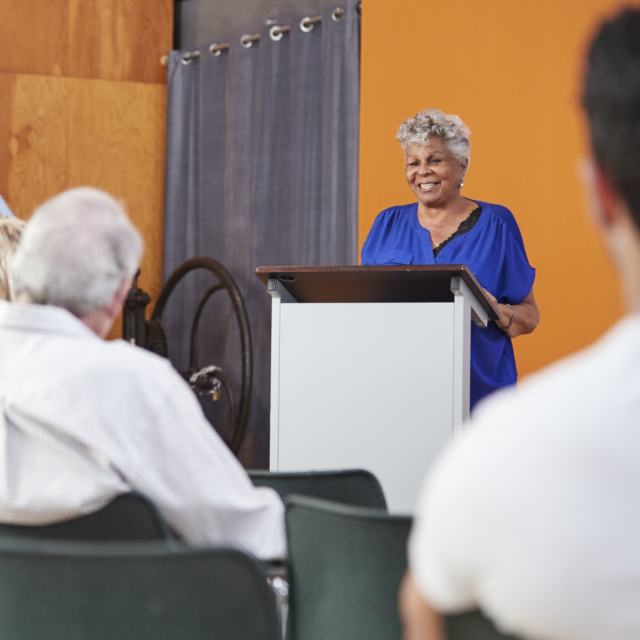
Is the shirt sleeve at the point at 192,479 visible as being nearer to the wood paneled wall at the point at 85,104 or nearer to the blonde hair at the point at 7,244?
the blonde hair at the point at 7,244

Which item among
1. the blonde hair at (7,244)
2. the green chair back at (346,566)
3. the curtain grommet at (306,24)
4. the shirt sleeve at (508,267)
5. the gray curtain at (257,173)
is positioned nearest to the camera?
the green chair back at (346,566)

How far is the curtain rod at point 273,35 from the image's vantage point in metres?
4.25

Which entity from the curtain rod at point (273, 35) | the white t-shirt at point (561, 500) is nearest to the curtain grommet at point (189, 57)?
the curtain rod at point (273, 35)

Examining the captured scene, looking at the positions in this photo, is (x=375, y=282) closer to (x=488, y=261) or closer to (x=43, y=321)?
(x=488, y=261)

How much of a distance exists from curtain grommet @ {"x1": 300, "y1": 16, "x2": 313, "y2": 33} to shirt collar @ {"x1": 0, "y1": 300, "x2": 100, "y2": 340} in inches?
142

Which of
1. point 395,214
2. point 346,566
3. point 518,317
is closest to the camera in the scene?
point 346,566

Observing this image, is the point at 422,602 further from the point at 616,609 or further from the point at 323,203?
the point at 323,203

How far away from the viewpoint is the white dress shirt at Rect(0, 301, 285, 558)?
1.04 meters

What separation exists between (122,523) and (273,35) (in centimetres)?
398

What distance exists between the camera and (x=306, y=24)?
4.41 metres

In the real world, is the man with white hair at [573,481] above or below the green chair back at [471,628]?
above

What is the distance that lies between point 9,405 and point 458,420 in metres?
1.28

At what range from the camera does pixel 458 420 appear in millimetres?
2070

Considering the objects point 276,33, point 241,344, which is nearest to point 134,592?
point 241,344
